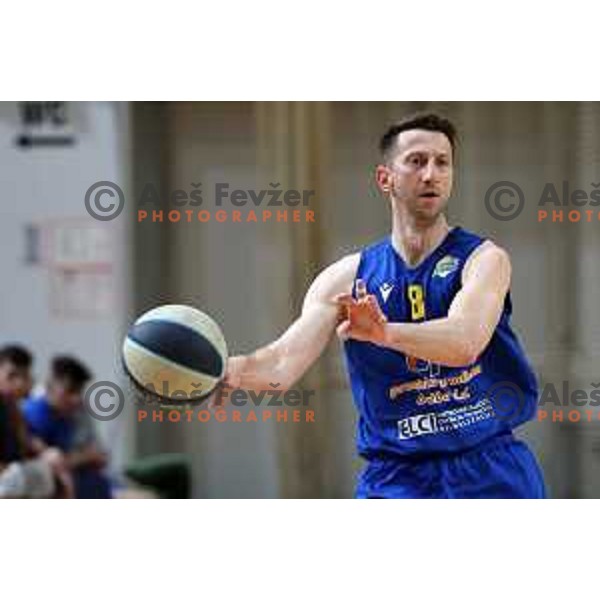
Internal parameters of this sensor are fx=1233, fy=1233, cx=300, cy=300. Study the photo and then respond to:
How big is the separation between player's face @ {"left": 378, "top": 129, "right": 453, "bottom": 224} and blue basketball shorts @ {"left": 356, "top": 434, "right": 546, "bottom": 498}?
2.12 feet

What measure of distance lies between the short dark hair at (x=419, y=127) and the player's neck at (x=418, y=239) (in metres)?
0.26

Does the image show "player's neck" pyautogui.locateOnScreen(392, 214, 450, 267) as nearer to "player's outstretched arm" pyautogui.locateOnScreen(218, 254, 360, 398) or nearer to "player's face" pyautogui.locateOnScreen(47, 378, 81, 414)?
"player's outstretched arm" pyautogui.locateOnScreen(218, 254, 360, 398)

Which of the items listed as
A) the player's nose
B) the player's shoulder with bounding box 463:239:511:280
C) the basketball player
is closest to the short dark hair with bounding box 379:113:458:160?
the basketball player

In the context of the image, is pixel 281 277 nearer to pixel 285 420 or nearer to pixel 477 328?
pixel 285 420

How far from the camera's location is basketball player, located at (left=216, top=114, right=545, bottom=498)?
3193 millimetres

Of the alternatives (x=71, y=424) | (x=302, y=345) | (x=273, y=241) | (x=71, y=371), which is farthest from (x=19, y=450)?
(x=302, y=345)

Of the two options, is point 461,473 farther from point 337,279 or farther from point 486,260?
point 337,279

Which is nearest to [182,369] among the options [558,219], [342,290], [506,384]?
[342,290]

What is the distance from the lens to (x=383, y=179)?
12.0 feet

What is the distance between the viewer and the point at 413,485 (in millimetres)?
3195

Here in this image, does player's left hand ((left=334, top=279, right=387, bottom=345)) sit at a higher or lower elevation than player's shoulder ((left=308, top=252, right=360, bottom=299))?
lower

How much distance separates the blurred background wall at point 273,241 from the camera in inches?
152

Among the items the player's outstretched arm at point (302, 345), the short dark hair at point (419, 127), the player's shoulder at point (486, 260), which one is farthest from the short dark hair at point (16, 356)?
the player's shoulder at point (486, 260)

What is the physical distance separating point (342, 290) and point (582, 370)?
953 millimetres
